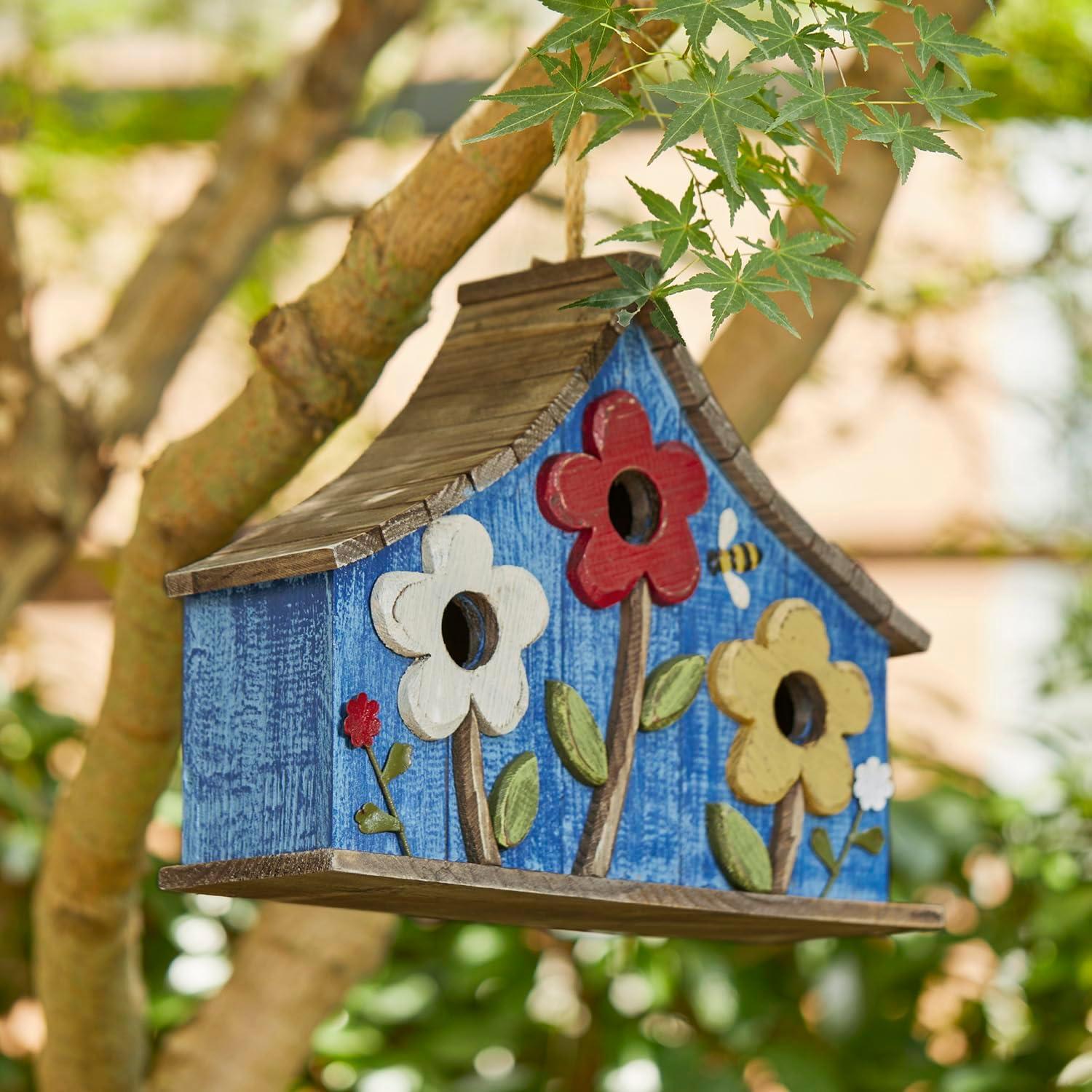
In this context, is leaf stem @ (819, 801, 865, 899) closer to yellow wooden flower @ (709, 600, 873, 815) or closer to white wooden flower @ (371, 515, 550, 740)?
yellow wooden flower @ (709, 600, 873, 815)

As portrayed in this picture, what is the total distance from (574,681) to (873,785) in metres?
0.32

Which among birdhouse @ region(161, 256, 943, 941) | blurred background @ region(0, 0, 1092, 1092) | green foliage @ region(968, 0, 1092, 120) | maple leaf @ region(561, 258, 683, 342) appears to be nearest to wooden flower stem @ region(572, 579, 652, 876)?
birdhouse @ region(161, 256, 943, 941)

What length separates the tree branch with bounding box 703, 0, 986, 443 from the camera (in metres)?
1.58

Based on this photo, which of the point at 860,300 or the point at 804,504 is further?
the point at 804,504

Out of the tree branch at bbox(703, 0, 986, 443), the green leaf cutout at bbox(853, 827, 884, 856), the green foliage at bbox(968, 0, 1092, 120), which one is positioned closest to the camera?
the green leaf cutout at bbox(853, 827, 884, 856)

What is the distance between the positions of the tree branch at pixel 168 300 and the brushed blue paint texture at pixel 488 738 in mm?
1014

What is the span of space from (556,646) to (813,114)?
15.5 inches

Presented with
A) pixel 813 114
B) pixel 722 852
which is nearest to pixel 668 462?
pixel 722 852

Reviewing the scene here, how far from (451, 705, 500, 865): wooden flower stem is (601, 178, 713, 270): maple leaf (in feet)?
0.98

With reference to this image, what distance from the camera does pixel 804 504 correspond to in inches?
157

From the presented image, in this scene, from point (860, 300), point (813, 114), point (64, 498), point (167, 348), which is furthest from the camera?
point (860, 300)

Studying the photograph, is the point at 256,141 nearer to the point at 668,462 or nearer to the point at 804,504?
the point at 668,462

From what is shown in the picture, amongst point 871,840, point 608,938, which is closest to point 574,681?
point 871,840

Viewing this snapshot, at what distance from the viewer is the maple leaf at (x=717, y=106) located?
81 cm
